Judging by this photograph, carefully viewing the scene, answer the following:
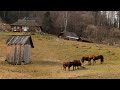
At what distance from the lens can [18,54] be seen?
1500 inches

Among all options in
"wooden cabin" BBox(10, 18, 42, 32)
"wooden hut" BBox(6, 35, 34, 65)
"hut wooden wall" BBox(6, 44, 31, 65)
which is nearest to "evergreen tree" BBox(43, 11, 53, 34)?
"wooden cabin" BBox(10, 18, 42, 32)

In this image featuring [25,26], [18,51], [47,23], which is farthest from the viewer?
[47,23]

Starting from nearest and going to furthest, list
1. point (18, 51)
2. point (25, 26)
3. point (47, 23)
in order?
1. point (18, 51)
2. point (25, 26)
3. point (47, 23)

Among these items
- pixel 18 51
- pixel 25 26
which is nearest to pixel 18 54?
pixel 18 51

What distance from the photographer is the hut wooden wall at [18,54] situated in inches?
1487

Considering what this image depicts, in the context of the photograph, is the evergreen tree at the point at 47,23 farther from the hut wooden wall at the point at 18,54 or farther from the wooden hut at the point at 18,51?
the hut wooden wall at the point at 18,54

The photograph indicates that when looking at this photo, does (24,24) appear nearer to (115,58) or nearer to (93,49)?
(93,49)

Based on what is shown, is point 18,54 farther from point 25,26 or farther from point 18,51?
point 25,26

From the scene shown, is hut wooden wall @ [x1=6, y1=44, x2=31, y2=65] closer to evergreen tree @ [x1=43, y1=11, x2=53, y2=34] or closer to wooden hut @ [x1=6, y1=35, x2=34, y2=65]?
wooden hut @ [x1=6, y1=35, x2=34, y2=65]

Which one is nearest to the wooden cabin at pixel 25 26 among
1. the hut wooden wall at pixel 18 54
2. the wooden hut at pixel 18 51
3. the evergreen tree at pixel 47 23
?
the evergreen tree at pixel 47 23
